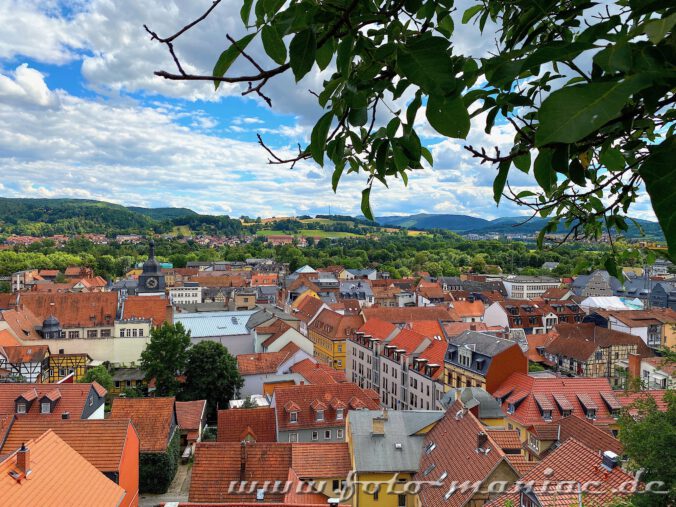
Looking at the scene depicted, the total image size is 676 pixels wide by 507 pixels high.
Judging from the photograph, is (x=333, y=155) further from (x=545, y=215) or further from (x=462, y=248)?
(x=462, y=248)

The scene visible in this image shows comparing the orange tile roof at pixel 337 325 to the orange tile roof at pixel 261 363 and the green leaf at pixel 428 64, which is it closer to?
the orange tile roof at pixel 261 363

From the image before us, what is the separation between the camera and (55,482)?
1321 cm

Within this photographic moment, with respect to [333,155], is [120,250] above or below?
below

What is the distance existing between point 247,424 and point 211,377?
7234 mm

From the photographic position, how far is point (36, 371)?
3606 centimetres

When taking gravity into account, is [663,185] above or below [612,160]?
below

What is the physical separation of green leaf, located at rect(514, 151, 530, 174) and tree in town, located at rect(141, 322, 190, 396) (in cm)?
3337

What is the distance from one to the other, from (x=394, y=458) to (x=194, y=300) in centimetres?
8299

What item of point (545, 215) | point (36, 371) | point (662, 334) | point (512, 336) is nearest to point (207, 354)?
point (36, 371)

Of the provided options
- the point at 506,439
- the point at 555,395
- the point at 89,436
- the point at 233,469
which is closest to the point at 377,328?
the point at 555,395

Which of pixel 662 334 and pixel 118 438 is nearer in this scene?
pixel 118 438

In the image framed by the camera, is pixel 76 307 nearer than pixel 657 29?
No

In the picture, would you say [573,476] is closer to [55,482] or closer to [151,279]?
[55,482]

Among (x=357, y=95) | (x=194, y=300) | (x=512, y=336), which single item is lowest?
(x=194, y=300)
